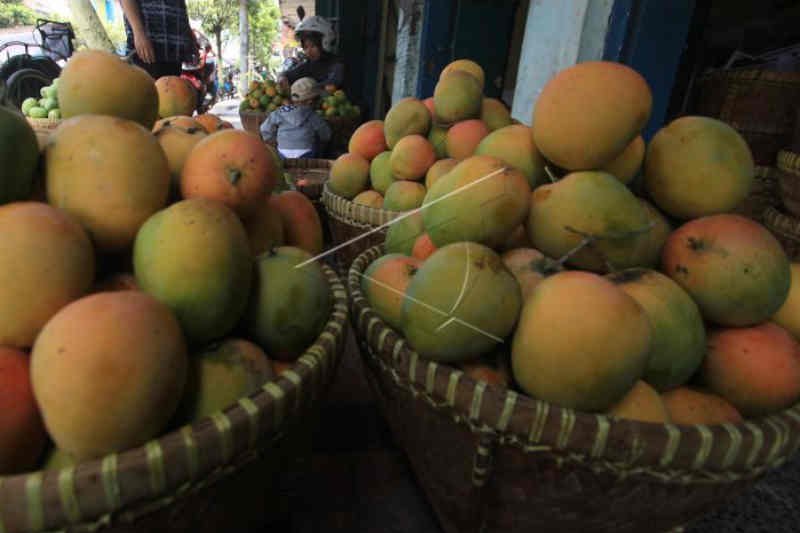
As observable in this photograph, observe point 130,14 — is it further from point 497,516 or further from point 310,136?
point 497,516

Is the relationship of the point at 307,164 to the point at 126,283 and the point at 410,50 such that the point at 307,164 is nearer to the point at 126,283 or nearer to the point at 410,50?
the point at 410,50

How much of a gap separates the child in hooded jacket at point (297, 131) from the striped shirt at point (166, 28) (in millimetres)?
814

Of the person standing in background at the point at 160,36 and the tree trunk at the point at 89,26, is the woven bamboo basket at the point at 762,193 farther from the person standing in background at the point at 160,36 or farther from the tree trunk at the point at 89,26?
the tree trunk at the point at 89,26

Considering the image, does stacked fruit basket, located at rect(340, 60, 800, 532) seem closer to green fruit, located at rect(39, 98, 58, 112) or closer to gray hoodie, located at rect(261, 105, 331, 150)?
gray hoodie, located at rect(261, 105, 331, 150)

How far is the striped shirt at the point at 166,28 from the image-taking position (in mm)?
3627

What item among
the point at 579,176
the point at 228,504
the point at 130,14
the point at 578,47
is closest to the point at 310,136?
the point at 130,14

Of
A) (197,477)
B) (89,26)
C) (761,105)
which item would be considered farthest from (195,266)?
(89,26)

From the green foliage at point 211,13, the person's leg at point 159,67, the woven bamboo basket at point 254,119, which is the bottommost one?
the woven bamboo basket at point 254,119

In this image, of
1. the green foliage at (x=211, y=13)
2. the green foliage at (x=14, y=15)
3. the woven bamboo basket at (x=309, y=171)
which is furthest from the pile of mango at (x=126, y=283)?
the green foliage at (x=14, y=15)

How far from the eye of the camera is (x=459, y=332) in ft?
2.49

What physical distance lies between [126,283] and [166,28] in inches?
143

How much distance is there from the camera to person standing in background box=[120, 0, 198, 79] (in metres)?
3.45

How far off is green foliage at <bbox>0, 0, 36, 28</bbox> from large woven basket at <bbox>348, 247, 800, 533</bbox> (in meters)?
30.2

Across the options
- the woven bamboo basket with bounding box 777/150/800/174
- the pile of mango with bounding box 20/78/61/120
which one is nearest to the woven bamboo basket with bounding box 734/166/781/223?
the woven bamboo basket with bounding box 777/150/800/174
